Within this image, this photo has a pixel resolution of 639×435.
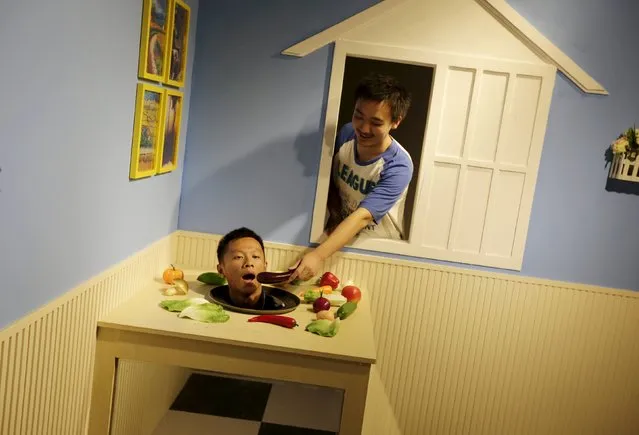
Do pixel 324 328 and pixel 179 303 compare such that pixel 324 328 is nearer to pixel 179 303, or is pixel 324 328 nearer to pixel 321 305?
pixel 321 305

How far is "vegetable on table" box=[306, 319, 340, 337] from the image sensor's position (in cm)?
191

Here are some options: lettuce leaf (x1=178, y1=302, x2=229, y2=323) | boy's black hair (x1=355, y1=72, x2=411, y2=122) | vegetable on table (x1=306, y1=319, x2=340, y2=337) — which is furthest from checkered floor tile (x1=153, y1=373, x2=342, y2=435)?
boy's black hair (x1=355, y1=72, x2=411, y2=122)

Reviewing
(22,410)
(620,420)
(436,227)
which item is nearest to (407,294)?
(436,227)

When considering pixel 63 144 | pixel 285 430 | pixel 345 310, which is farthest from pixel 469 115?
pixel 63 144

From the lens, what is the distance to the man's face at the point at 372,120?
2.41m

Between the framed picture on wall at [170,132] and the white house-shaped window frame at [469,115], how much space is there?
0.52 m

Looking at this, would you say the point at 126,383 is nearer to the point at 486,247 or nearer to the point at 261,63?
the point at 261,63

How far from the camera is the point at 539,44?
2.46 metres

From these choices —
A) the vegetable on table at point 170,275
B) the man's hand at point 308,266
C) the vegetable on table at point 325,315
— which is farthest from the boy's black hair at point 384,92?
the vegetable on table at point 170,275

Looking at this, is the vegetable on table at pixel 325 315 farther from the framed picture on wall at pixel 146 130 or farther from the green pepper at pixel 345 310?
Answer: the framed picture on wall at pixel 146 130

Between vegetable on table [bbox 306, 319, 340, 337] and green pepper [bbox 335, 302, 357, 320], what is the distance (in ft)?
0.48

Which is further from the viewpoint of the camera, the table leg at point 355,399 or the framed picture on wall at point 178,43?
the framed picture on wall at point 178,43

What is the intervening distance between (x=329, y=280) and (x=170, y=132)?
84 centimetres

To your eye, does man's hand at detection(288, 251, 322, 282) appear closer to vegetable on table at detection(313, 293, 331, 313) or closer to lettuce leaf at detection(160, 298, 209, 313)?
vegetable on table at detection(313, 293, 331, 313)
